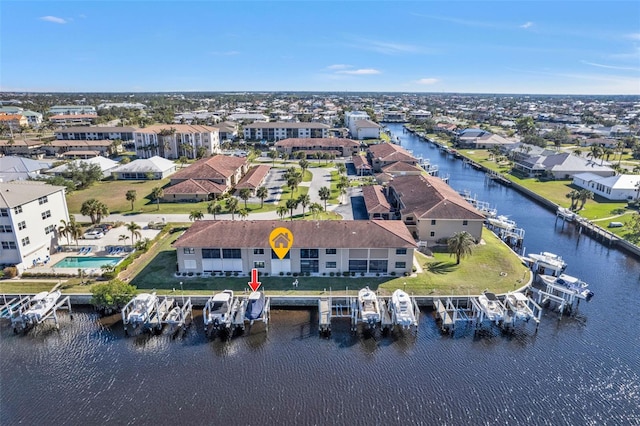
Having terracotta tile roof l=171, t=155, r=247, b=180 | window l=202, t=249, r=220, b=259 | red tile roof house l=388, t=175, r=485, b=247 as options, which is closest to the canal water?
window l=202, t=249, r=220, b=259

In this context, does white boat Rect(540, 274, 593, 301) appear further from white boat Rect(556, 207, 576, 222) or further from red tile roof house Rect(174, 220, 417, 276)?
white boat Rect(556, 207, 576, 222)

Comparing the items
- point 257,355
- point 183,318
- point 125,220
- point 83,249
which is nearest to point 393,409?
point 257,355

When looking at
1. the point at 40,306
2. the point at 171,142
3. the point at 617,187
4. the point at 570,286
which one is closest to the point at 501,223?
the point at 570,286

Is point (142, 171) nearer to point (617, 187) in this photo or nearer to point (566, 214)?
point (566, 214)

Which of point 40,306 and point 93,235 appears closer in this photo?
point 40,306

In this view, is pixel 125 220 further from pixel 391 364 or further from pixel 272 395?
pixel 391 364
